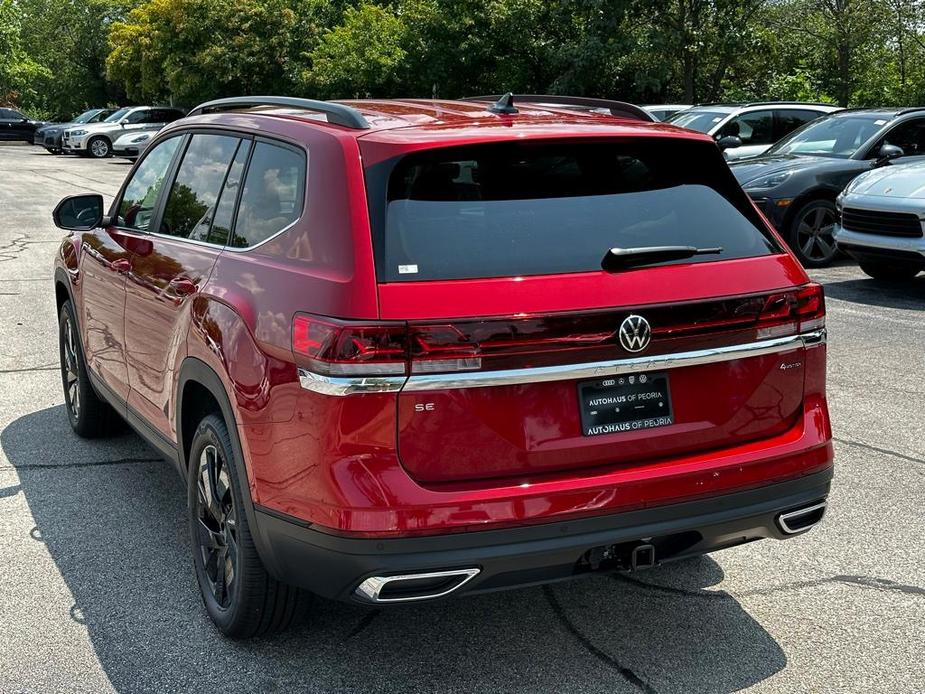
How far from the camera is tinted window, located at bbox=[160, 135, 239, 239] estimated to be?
4387 mm

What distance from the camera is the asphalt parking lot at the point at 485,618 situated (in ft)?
12.0

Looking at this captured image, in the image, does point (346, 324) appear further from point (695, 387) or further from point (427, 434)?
point (695, 387)

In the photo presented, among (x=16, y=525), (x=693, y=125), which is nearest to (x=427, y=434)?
(x=16, y=525)

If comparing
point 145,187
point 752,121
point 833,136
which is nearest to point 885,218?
point 833,136

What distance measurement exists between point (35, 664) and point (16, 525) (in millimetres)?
1420

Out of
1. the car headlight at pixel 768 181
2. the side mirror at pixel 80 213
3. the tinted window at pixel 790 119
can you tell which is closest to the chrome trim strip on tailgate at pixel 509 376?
the side mirror at pixel 80 213

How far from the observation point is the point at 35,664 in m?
3.75

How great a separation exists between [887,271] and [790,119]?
541 centimetres

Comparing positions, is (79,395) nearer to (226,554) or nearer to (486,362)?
(226,554)

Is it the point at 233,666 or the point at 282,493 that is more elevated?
the point at 282,493

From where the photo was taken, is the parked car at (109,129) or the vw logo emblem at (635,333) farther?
the parked car at (109,129)

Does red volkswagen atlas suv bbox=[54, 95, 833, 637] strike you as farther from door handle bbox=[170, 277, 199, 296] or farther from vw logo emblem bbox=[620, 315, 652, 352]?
door handle bbox=[170, 277, 199, 296]

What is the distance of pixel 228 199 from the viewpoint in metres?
4.23

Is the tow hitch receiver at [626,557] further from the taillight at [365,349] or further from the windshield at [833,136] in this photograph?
the windshield at [833,136]
